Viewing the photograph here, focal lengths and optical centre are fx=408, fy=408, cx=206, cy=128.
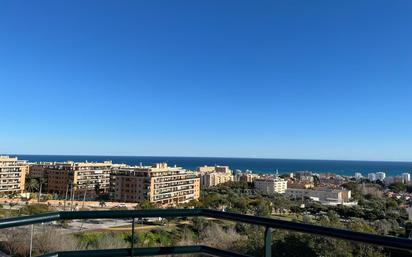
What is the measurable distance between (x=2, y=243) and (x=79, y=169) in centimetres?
6257

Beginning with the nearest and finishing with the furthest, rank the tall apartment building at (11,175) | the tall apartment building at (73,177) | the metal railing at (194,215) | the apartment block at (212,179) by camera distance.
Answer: the metal railing at (194,215) → the tall apartment building at (11,175) → the tall apartment building at (73,177) → the apartment block at (212,179)

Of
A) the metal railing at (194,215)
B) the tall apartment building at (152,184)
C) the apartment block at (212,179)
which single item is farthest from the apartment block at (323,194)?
the metal railing at (194,215)

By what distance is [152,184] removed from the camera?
182 feet

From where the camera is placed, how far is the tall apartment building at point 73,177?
62031mm

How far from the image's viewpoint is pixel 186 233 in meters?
6.76

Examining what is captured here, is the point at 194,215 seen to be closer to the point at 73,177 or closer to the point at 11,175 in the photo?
the point at 11,175

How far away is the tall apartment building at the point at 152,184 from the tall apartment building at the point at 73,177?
5385 millimetres

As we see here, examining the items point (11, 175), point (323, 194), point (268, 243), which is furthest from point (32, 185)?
point (268, 243)

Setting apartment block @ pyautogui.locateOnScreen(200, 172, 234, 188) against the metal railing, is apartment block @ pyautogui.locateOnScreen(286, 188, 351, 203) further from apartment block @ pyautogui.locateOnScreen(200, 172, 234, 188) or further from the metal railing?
the metal railing

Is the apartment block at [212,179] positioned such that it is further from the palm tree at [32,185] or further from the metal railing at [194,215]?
the metal railing at [194,215]

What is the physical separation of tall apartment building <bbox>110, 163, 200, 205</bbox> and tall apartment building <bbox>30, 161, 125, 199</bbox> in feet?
17.7

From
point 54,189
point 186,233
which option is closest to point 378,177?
point 54,189

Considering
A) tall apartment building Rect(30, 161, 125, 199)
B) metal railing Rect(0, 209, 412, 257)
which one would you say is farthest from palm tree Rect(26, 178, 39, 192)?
metal railing Rect(0, 209, 412, 257)

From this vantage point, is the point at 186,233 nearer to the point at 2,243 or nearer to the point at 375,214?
the point at 2,243
